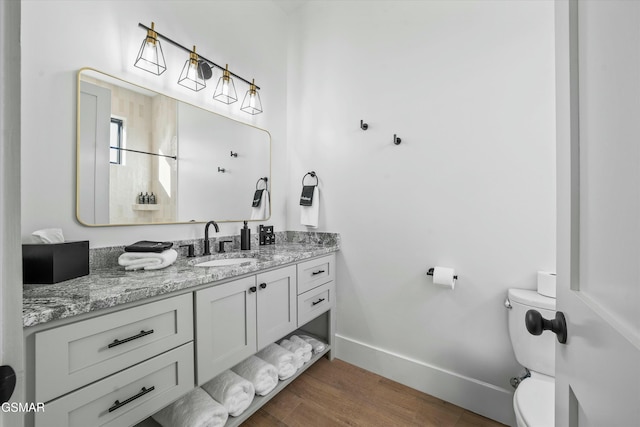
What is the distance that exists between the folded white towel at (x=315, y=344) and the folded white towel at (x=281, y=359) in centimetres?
26

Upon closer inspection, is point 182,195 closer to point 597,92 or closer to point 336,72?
point 336,72

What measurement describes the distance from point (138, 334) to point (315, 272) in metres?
1.12

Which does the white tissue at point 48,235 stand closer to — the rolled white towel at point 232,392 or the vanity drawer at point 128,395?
the vanity drawer at point 128,395

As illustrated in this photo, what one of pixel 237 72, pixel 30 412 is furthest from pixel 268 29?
pixel 30 412

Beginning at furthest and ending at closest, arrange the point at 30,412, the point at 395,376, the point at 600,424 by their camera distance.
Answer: the point at 395,376
the point at 30,412
the point at 600,424

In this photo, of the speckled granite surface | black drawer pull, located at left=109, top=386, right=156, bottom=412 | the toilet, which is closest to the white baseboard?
the toilet

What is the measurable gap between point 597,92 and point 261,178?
2054mm

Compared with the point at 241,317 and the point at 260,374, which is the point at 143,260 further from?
the point at 260,374

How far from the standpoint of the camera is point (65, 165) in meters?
1.22

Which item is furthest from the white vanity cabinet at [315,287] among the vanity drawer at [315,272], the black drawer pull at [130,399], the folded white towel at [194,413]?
the black drawer pull at [130,399]

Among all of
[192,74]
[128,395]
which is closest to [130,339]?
[128,395]

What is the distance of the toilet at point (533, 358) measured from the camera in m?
1.03

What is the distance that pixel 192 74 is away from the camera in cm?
169

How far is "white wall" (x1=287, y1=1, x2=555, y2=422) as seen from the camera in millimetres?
1437
